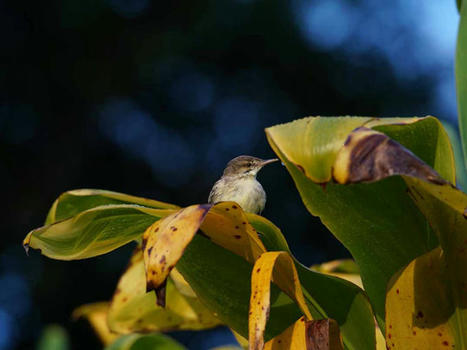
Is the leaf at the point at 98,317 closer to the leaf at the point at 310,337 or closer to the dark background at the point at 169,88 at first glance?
the leaf at the point at 310,337

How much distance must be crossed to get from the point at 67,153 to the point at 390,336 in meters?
8.53

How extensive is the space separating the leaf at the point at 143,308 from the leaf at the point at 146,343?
0.11m

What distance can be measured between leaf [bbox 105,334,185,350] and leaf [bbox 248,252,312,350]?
0.65 meters

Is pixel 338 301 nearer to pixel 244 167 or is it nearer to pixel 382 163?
pixel 382 163

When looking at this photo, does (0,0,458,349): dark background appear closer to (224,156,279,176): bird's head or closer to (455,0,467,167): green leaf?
(224,156,279,176): bird's head

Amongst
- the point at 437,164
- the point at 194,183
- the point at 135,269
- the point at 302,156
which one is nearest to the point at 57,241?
the point at 302,156

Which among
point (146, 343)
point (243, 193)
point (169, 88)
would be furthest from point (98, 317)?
point (169, 88)

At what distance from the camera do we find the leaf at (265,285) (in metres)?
1.05

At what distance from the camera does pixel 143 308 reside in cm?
195

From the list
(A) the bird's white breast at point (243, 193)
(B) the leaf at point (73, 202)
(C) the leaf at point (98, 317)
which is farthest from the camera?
(A) the bird's white breast at point (243, 193)

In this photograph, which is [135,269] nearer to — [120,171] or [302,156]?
[302,156]

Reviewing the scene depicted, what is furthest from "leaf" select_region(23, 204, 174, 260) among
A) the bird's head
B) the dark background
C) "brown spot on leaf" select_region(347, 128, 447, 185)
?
the dark background

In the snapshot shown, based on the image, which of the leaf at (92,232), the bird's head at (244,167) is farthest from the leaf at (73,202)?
the bird's head at (244,167)

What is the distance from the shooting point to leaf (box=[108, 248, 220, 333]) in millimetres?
1948
